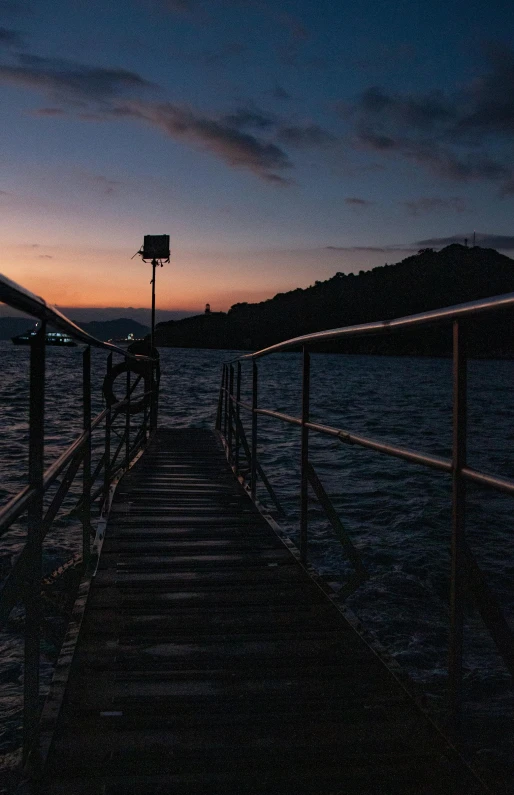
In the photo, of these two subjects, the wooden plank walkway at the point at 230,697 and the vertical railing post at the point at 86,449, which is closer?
the wooden plank walkway at the point at 230,697

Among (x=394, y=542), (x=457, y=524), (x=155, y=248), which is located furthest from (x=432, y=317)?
(x=155, y=248)

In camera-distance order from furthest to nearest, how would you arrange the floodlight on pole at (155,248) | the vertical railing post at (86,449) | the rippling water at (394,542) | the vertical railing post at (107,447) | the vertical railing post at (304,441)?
1. the floodlight on pole at (155,248)
2. the vertical railing post at (107,447)
3. the rippling water at (394,542)
4. the vertical railing post at (304,441)
5. the vertical railing post at (86,449)

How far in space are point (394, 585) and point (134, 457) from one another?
347cm

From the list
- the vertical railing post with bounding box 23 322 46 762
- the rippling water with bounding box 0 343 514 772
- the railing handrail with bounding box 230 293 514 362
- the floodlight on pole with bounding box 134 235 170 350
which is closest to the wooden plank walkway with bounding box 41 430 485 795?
the vertical railing post with bounding box 23 322 46 762

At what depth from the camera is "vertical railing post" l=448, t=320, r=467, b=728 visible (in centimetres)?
172

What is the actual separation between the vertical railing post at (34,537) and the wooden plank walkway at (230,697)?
5.0 inches

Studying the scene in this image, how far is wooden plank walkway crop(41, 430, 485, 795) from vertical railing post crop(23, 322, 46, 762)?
127 millimetres

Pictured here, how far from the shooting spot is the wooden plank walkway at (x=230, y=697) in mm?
1699

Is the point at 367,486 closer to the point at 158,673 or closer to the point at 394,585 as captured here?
the point at 394,585

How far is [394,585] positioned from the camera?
645 cm

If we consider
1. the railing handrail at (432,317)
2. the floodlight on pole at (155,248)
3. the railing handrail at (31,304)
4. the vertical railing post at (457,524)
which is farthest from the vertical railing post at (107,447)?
the floodlight on pole at (155,248)

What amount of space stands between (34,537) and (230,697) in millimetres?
854

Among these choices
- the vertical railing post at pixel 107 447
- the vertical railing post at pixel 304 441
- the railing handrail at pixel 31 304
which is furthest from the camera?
the vertical railing post at pixel 107 447

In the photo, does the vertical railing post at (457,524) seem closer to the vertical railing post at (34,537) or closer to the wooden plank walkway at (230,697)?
the wooden plank walkway at (230,697)
